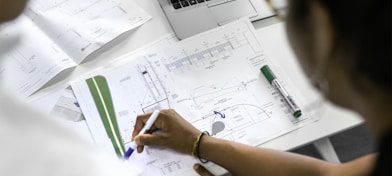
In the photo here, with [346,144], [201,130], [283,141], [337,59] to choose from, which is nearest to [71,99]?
[201,130]

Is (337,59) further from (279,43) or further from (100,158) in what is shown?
(279,43)

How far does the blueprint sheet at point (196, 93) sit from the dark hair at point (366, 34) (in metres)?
0.45

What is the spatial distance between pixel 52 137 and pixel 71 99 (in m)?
0.28

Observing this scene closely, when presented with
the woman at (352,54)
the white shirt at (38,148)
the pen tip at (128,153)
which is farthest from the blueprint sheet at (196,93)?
the woman at (352,54)

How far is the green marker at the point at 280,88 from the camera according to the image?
3.09 feet

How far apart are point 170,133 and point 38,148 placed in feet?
0.97

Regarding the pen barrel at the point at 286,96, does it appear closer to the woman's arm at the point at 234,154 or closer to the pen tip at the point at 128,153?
the woman's arm at the point at 234,154

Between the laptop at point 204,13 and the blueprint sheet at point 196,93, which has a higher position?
the laptop at point 204,13

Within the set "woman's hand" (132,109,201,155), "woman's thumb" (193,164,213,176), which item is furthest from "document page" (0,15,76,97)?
"woman's thumb" (193,164,213,176)

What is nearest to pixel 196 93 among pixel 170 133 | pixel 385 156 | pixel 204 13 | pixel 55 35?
pixel 170 133

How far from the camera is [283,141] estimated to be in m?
0.92

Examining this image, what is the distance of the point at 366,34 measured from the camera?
452 mm

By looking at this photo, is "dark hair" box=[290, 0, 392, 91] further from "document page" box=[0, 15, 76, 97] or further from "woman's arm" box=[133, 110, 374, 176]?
"document page" box=[0, 15, 76, 97]

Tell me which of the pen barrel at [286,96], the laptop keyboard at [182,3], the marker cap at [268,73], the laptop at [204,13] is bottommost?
the pen barrel at [286,96]
